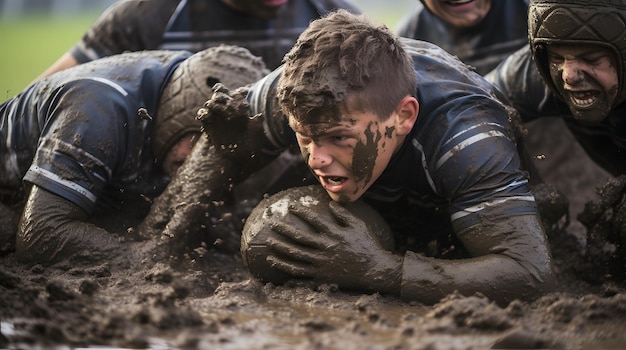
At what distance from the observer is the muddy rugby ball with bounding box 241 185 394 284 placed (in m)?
3.76

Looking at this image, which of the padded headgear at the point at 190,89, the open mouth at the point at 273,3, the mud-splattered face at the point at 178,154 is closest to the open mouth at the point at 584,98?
the padded headgear at the point at 190,89

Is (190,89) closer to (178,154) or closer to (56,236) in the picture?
(178,154)

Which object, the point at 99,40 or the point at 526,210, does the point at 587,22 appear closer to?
the point at 526,210

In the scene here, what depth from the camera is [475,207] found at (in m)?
3.68

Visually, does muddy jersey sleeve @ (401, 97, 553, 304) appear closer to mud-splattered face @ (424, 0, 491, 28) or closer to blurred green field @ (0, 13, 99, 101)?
mud-splattered face @ (424, 0, 491, 28)

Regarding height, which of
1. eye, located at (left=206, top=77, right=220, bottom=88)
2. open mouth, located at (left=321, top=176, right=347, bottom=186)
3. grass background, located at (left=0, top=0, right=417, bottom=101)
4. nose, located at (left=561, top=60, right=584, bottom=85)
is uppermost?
nose, located at (left=561, top=60, right=584, bottom=85)

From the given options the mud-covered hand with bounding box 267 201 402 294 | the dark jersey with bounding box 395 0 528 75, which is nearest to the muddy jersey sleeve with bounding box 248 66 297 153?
the mud-covered hand with bounding box 267 201 402 294

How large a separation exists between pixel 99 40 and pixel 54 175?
1.77 meters

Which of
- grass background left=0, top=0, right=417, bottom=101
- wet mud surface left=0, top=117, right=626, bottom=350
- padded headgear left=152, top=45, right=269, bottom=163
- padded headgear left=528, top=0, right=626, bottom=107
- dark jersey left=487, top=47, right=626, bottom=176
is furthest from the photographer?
grass background left=0, top=0, right=417, bottom=101

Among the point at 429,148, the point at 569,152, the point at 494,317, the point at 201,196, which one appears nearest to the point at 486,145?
the point at 429,148

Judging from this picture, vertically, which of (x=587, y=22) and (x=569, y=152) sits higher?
(x=587, y=22)

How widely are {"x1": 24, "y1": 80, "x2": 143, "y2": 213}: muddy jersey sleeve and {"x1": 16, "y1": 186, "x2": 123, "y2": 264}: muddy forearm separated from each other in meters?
0.06

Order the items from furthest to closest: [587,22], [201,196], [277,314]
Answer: [201,196] < [587,22] < [277,314]

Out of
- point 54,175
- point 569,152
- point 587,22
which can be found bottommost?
point 569,152
